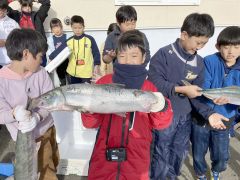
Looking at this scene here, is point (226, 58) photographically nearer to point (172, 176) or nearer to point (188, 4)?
point (172, 176)

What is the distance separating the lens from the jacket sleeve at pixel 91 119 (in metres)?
2.27

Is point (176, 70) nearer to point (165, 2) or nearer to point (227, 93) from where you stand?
point (227, 93)

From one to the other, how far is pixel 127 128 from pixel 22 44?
1.13m

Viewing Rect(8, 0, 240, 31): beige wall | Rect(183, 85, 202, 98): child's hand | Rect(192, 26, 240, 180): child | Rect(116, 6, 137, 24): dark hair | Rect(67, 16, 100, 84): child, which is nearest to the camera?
Rect(183, 85, 202, 98): child's hand

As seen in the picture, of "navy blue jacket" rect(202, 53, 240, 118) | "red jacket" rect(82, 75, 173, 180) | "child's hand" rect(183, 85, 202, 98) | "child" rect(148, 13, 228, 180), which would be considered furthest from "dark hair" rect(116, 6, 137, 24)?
"red jacket" rect(82, 75, 173, 180)

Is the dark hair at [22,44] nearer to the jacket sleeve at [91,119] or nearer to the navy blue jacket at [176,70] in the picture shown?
the jacket sleeve at [91,119]

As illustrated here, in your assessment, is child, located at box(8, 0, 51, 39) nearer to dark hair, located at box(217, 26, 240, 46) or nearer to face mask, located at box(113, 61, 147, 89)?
dark hair, located at box(217, 26, 240, 46)

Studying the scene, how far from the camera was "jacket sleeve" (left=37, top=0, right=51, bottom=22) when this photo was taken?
6.93m

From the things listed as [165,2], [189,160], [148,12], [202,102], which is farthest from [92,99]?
[165,2]

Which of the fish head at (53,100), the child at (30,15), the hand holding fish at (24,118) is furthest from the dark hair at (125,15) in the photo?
the child at (30,15)

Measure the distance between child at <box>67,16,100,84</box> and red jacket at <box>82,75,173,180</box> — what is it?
380cm

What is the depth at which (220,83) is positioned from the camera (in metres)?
3.26

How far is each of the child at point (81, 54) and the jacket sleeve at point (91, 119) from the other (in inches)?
148

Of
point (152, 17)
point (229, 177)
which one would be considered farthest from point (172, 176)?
point (152, 17)
